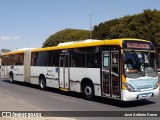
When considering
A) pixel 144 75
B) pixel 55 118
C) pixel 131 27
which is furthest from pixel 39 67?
pixel 131 27

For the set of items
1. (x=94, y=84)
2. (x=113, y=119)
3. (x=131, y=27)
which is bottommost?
(x=113, y=119)

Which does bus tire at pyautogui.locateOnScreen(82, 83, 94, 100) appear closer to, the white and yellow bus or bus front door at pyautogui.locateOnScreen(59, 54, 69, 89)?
the white and yellow bus

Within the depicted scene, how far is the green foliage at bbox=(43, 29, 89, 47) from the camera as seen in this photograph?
85169 mm

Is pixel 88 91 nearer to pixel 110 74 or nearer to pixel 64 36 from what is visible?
pixel 110 74

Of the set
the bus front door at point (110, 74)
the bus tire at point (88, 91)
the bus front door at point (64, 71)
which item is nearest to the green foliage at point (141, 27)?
the bus front door at point (64, 71)

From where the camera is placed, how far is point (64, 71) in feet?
54.9

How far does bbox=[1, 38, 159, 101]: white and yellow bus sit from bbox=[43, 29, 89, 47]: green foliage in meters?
66.3

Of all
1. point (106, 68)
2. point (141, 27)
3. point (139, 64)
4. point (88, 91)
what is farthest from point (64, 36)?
point (139, 64)

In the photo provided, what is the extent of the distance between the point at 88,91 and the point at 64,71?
2.47 meters

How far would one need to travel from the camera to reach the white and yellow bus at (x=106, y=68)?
41.0 feet

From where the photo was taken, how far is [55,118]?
31.8ft

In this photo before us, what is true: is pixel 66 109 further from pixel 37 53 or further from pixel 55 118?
pixel 37 53

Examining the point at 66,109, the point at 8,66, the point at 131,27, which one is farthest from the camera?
the point at 131,27

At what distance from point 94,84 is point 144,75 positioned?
2403mm
